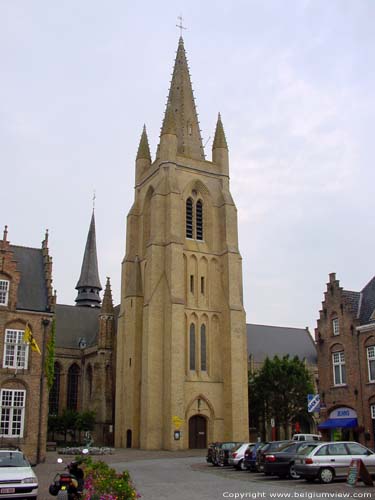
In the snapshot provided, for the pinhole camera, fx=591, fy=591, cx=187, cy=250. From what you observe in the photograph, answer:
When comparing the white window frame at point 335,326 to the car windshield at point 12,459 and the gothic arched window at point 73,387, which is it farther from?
the gothic arched window at point 73,387

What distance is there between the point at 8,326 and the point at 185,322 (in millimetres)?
23204

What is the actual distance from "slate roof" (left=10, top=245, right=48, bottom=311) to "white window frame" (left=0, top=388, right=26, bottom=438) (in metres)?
5.16

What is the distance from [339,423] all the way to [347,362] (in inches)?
154

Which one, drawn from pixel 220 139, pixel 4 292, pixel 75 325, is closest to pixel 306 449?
pixel 4 292

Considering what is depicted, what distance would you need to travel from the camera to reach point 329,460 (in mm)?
21578

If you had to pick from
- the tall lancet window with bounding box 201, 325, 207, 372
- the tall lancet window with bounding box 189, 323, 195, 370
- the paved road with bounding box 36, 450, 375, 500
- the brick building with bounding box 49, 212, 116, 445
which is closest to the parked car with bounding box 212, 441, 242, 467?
the paved road with bounding box 36, 450, 375, 500

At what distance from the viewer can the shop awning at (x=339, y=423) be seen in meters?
36.9

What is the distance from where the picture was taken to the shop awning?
1453 inches

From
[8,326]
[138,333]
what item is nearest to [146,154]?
[138,333]

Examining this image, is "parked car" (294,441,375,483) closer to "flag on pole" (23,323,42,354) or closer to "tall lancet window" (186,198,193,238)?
"flag on pole" (23,323,42,354)

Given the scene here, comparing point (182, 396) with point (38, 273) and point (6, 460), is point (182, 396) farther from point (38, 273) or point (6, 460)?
point (6, 460)

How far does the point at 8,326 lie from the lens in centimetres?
3553

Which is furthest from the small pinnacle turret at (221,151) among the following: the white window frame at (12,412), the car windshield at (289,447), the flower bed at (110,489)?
the flower bed at (110,489)

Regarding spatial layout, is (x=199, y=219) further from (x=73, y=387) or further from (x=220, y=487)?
(x=220, y=487)
